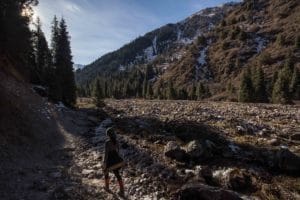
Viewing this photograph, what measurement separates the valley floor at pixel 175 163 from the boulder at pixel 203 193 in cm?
4

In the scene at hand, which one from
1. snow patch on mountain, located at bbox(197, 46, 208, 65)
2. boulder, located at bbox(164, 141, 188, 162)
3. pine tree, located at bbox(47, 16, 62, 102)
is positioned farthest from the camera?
snow patch on mountain, located at bbox(197, 46, 208, 65)

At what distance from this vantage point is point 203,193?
13.0 meters

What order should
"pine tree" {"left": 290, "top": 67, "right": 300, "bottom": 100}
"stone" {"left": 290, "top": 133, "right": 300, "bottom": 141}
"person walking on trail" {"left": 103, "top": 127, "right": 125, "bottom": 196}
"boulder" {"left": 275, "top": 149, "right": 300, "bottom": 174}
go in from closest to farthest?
1. "person walking on trail" {"left": 103, "top": 127, "right": 125, "bottom": 196}
2. "boulder" {"left": 275, "top": 149, "right": 300, "bottom": 174}
3. "stone" {"left": 290, "top": 133, "right": 300, "bottom": 141}
4. "pine tree" {"left": 290, "top": 67, "right": 300, "bottom": 100}

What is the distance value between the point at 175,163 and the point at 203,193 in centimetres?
646

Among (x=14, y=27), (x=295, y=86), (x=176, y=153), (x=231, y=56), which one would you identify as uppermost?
(x=231, y=56)

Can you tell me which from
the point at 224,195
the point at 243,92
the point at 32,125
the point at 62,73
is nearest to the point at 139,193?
the point at 224,195

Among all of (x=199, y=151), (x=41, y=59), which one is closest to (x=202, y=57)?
(x=41, y=59)

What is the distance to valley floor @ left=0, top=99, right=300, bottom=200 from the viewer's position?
47.3ft

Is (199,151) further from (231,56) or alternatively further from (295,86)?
(231,56)

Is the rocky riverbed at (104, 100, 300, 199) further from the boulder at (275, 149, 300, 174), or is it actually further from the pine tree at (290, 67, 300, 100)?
the pine tree at (290, 67, 300, 100)

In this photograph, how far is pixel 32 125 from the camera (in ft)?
83.5

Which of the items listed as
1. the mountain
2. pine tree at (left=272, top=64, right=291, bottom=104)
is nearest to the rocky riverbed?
pine tree at (left=272, top=64, right=291, bottom=104)

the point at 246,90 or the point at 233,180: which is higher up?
→ the point at 246,90

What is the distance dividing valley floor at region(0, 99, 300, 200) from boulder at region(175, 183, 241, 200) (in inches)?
1.4
